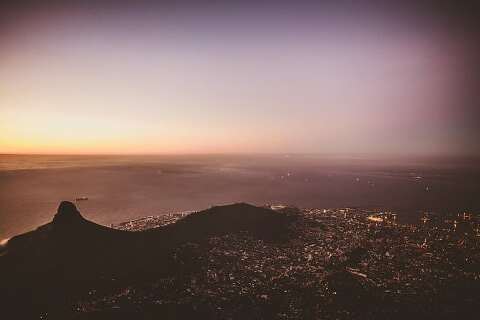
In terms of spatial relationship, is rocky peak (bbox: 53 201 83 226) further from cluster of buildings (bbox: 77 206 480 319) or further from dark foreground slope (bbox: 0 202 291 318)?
cluster of buildings (bbox: 77 206 480 319)

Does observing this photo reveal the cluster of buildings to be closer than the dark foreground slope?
No

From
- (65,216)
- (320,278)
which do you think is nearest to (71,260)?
(65,216)

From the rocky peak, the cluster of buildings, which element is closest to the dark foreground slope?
the rocky peak

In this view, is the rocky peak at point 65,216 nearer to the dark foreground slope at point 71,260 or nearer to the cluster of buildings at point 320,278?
the dark foreground slope at point 71,260

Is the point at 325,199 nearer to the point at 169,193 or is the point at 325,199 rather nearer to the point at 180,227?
the point at 169,193

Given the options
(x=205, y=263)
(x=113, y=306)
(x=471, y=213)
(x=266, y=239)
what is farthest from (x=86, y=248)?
(x=471, y=213)

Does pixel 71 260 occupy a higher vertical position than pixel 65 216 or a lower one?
lower

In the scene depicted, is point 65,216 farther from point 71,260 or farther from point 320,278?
point 320,278

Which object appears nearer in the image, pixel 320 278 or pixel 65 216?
pixel 320 278
